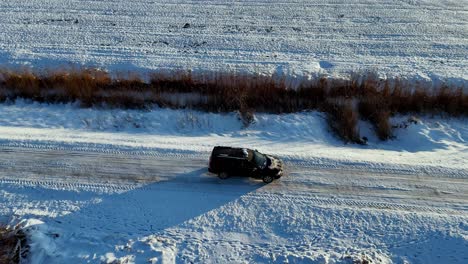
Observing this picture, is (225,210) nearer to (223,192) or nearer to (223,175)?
(223,192)

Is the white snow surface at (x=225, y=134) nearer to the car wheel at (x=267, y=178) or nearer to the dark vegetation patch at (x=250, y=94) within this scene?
the dark vegetation patch at (x=250, y=94)

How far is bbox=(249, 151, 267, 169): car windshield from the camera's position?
1391 cm

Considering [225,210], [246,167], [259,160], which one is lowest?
[225,210]

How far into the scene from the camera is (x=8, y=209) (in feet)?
44.1

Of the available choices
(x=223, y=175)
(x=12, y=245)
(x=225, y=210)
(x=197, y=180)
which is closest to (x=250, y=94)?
(x=223, y=175)

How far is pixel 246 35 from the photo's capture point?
24.1m

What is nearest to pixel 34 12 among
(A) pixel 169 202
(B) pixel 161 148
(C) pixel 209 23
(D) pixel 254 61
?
(C) pixel 209 23

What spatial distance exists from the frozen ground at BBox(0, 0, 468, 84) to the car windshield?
7.31 meters

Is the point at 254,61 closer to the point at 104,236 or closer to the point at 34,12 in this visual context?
the point at 104,236

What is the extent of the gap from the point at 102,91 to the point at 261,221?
1002 centimetres

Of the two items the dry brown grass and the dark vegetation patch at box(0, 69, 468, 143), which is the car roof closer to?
the dark vegetation patch at box(0, 69, 468, 143)

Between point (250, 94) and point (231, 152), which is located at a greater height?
point (250, 94)

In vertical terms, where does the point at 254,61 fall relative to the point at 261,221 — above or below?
above

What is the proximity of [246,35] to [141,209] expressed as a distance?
13568 millimetres
